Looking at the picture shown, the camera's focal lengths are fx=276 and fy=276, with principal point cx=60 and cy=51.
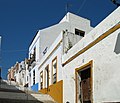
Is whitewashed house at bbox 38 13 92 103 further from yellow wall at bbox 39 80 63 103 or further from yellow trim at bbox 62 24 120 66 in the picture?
yellow trim at bbox 62 24 120 66

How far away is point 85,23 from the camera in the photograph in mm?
29125

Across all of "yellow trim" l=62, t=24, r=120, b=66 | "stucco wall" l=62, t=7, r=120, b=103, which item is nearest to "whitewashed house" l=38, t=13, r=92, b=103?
"yellow trim" l=62, t=24, r=120, b=66

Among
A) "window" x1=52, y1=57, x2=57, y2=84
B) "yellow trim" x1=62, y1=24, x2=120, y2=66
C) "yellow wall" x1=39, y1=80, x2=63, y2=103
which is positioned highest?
"yellow trim" x1=62, y1=24, x2=120, y2=66

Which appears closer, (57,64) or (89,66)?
(89,66)

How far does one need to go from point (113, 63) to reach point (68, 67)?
19.4 feet

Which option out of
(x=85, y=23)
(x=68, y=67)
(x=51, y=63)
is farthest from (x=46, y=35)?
(x=68, y=67)

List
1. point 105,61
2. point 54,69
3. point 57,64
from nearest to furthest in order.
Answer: point 105,61 < point 57,64 < point 54,69

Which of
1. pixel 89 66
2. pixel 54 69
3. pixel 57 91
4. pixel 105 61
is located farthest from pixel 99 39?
pixel 54 69

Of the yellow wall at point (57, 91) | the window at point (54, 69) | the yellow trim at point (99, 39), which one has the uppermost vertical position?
A: the yellow trim at point (99, 39)

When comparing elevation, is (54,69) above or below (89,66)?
above

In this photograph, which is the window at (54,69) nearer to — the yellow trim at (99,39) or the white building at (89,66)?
the white building at (89,66)

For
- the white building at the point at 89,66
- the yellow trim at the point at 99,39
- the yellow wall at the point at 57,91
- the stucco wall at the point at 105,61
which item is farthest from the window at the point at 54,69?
the stucco wall at the point at 105,61

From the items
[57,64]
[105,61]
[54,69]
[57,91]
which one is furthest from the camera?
[54,69]

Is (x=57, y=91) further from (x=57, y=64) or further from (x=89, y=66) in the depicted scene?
(x=89, y=66)
